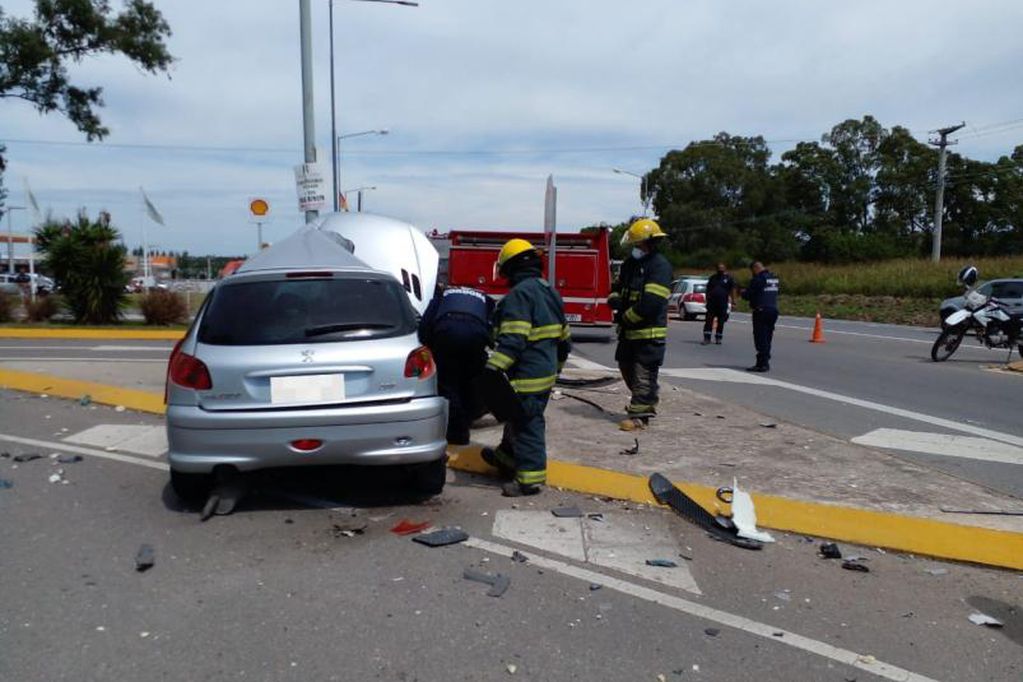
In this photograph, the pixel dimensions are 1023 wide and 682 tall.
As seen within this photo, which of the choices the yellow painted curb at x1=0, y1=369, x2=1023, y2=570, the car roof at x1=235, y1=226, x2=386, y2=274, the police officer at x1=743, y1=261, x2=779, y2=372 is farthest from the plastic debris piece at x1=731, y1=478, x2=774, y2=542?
the police officer at x1=743, y1=261, x2=779, y2=372

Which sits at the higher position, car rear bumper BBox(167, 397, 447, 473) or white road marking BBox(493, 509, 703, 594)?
car rear bumper BBox(167, 397, 447, 473)

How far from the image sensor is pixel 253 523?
512cm

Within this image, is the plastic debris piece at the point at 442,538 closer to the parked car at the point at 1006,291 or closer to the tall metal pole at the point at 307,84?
the tall metal pole at the point at 307,84

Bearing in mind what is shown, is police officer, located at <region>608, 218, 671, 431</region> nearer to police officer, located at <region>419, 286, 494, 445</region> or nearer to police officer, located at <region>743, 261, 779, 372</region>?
police officer, located at <region>419, 286, 494, 445</region>

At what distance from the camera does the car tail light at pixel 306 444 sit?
4.95m

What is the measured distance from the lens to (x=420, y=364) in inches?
206

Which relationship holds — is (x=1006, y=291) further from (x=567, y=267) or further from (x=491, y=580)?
(x=491, y=580)

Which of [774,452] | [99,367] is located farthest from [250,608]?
[99,367]

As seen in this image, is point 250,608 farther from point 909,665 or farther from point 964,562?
point 964,562

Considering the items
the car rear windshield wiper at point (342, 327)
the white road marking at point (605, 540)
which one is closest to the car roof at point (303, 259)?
the car rear windshield wiper at point (342, 327)

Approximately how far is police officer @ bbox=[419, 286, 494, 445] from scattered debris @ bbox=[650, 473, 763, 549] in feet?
5.30

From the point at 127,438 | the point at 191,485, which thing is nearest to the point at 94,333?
the point at 127,438

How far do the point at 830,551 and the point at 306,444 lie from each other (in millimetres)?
3139

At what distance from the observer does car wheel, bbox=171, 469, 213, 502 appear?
524cm
